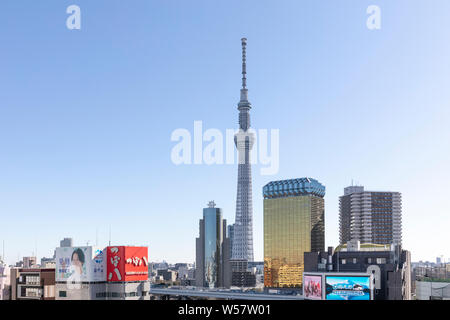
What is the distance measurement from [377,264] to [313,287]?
1534 inches

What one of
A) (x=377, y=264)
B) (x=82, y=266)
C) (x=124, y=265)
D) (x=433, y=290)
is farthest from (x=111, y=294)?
(x=433, y=290)

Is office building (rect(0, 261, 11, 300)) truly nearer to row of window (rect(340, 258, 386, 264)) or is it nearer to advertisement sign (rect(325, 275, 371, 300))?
advertisement sign (rect(325, 275, 371, 300))

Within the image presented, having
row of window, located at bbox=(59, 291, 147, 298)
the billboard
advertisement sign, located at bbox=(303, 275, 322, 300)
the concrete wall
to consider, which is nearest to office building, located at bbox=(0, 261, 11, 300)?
the billboard

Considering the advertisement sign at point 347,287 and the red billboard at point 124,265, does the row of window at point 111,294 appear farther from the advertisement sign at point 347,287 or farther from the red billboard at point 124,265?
the advertisement sign at point 347,287

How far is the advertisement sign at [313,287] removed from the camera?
116 meters

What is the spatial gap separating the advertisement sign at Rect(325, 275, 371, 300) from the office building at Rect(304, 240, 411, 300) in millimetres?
23476

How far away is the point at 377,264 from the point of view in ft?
492

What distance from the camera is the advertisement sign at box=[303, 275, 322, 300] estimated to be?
381 feet

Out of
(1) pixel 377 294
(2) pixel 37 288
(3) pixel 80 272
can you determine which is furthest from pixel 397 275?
(2) pixel 37 288

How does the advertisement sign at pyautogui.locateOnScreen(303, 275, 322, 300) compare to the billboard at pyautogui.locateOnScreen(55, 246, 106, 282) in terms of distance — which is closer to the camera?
the billboard at pyautogui.locateOnScreen(55, 246, 106, 282)

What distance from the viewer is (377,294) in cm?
13988

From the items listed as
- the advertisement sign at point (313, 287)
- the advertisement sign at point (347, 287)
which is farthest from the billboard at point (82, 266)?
the advertisement sign at point (347, 287)

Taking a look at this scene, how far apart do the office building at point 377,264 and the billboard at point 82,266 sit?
68079 millimetres
